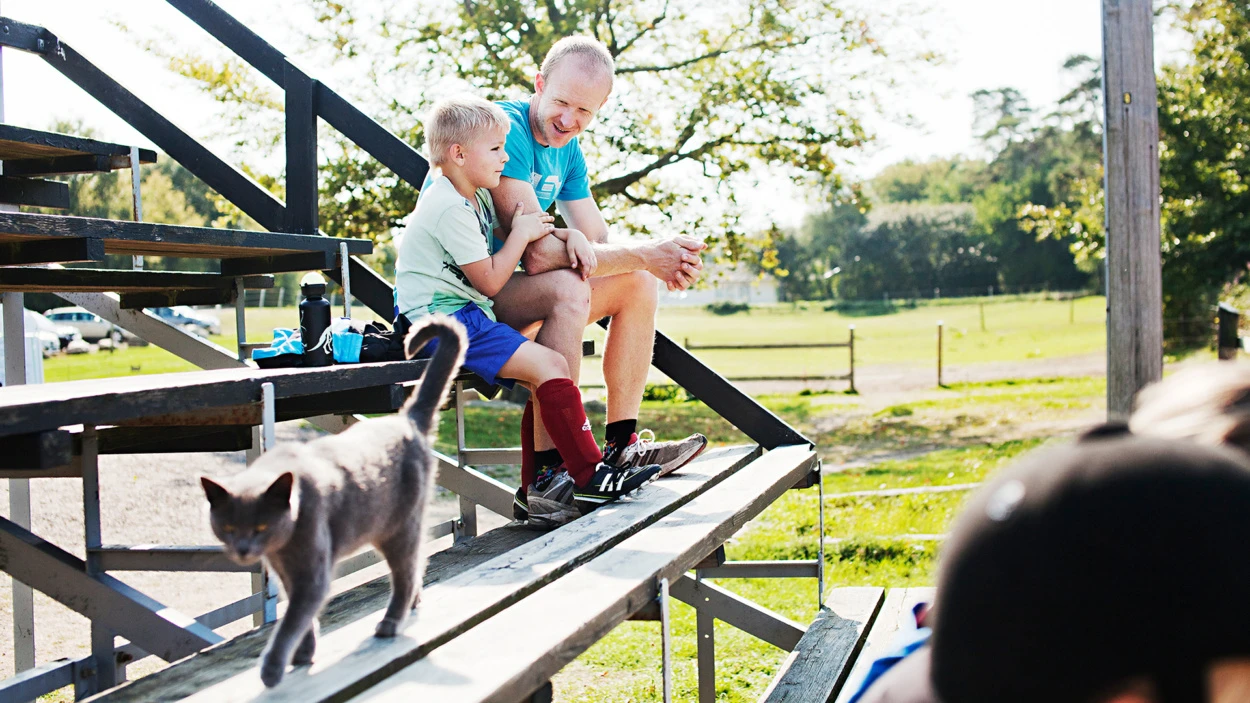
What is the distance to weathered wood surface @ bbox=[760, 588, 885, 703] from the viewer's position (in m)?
2.68

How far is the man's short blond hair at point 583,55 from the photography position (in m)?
3.12

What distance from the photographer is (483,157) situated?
104 inches

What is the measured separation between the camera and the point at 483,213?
2.90m

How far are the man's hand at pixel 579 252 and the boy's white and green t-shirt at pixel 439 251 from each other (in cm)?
25

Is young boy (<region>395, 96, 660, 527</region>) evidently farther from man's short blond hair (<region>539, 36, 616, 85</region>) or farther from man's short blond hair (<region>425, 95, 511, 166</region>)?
man's short blond hair (<region>539, 36, 616, 85</region>)

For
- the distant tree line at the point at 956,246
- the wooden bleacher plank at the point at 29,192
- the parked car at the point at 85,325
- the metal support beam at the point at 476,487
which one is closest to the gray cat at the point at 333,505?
the metal support beam at the point at 476,487

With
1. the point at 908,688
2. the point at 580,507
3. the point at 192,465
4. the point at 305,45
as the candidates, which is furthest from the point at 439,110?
the point at 305,45

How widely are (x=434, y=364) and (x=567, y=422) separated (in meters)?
0.87

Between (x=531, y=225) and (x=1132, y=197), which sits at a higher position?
(x=1132, y=197)

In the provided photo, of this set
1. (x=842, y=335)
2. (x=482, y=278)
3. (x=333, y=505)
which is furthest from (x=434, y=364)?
(x=842, y=335)

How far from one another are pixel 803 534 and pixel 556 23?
8774 millimetres

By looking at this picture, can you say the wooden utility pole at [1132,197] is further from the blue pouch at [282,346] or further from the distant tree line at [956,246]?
the distant tree line at [956,246]

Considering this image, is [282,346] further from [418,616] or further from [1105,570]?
[1105,570]

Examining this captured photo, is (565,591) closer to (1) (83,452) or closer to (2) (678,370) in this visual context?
(1) (83,452)
